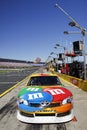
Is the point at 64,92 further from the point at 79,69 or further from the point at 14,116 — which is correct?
the point at 79,69

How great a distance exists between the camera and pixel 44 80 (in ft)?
29.5

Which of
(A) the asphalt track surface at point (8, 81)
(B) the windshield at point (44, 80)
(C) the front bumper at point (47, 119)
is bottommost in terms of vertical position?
(A) the asphalt track surface at point (8, 81)

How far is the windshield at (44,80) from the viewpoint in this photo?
881cm

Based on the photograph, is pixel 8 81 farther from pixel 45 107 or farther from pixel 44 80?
pixel 45 107

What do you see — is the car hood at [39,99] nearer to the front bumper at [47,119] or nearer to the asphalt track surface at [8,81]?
the front bumper at [47,119]

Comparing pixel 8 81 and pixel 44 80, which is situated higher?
pixel 44 80

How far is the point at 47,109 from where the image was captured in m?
6.39

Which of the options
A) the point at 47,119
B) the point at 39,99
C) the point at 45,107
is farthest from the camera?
the point at 39,99

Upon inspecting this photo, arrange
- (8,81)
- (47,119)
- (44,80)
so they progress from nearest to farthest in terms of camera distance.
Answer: (47,119) → (44,80) → (8,81)

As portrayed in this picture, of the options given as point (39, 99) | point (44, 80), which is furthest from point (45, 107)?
point (44, 80)

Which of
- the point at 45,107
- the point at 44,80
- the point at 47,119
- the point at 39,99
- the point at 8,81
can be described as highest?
the point at 44,80

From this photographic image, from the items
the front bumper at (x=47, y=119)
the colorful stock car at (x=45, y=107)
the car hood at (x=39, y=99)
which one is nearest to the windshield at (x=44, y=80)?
the car hood at (x=39, y=99)

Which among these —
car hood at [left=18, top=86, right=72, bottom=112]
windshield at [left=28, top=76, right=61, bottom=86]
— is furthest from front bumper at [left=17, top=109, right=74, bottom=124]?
windshield at [left=28, top=76, right=61, bottom=86]

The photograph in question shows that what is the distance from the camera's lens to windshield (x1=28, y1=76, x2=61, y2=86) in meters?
8.81
